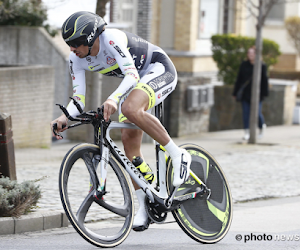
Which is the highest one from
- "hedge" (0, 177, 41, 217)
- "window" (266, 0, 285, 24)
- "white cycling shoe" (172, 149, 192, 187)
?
"window" (266, 0, 285, 24)

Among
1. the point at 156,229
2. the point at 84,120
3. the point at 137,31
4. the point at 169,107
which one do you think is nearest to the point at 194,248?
the point at 156,229

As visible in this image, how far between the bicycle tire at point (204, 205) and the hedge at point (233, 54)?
14.0m

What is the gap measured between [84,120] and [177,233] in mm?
1580

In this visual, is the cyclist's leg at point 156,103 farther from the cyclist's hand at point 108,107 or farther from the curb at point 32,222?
the curb at point 32,222

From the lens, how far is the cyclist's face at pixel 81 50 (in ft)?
14.4

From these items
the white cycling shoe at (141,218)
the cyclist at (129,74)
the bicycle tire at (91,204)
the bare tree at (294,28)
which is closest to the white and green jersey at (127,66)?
the cyclist at (129,74)

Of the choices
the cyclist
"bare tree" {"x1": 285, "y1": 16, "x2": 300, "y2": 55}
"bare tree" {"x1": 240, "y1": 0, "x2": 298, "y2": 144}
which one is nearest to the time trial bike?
the cyclist

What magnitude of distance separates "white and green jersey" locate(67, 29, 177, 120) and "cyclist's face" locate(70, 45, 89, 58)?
106 mm

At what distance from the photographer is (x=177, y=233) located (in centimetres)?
536

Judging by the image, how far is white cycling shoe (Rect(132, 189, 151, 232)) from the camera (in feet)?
15.4

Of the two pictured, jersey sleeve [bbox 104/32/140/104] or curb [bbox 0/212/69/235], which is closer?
jersey sleeve [bbox 104/32/140/104]

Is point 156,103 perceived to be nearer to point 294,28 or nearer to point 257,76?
point 257,76

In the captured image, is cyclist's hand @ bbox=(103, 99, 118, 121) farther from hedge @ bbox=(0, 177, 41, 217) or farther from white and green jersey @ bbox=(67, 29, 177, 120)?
hedge @ bbox=(0, 177, 41, 217)

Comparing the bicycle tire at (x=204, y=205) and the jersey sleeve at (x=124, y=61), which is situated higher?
the jersey sleeve at (x=124, y=61)
